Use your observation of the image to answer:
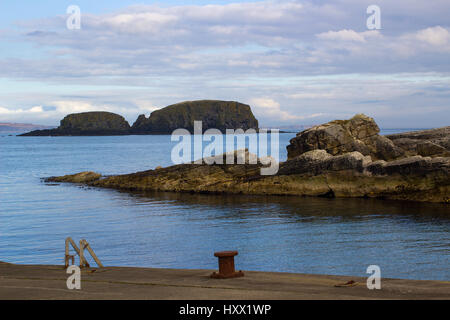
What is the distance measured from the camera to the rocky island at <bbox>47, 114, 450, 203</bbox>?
34750 mm

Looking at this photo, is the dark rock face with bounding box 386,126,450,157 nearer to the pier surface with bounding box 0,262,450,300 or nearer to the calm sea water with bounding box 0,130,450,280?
the calm sea water with bounding box 0,130,450,280

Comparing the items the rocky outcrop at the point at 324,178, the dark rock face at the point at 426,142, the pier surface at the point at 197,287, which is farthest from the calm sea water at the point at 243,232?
the pier surface at the point at 197,287

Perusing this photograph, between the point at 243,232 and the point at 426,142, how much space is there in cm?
1936

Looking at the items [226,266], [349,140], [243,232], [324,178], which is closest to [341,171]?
[324,178]

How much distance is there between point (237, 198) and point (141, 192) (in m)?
10.1

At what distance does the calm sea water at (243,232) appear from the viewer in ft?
66.0

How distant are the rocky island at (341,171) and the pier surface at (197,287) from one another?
25191 mm

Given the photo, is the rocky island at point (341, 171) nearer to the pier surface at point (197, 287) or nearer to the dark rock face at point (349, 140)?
the dark rock face at point (349, 140)

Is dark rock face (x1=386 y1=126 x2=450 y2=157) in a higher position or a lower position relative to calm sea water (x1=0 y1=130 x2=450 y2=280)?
higher

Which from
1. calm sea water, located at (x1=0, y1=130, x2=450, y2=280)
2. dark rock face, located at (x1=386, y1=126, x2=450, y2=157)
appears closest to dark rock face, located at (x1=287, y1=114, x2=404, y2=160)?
dark rock face, located at (x1=386, y1=126, x2=450, y2=157)

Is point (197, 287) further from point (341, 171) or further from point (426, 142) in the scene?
point (426, 142)

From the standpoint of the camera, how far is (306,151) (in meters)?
43.0

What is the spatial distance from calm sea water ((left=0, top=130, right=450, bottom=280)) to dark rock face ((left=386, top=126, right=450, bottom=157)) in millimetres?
6545

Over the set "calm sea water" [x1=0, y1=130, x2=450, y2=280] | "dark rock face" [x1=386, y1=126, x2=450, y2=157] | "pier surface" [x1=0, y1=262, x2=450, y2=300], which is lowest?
"calm sea water" [x1=0, y1=130, x2=450, y2=280]
